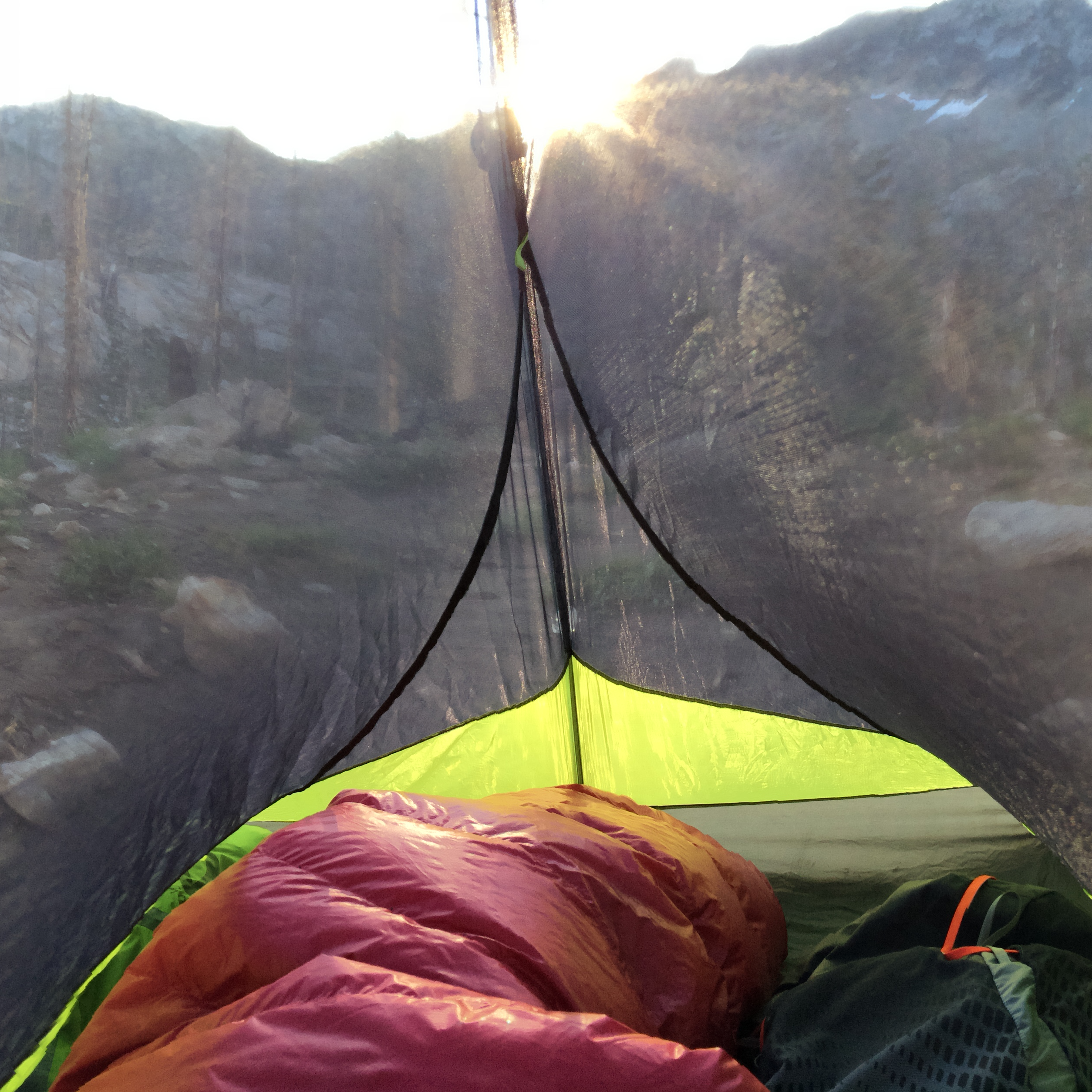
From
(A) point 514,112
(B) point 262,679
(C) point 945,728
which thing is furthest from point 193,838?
(A) point 514,112

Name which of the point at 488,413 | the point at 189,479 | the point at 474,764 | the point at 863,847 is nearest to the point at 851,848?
the point at 863,847

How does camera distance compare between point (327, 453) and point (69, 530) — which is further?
point (327, 453)

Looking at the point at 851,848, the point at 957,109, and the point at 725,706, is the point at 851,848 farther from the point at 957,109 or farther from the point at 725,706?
the point at 957,109

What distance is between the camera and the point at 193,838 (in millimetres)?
868

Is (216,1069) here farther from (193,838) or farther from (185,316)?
(185,316)

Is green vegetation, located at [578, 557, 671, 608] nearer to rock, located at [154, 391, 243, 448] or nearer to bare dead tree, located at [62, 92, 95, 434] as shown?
rock, located at [154, 391, 243, 448]

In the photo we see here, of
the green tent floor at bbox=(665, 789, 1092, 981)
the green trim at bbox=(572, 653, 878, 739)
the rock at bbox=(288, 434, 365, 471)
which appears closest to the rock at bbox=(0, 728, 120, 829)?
the rock at bbox=(288, 434, 365, 471)

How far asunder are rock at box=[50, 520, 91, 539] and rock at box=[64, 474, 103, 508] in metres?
0.02

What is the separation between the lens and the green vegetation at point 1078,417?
1.97 feet

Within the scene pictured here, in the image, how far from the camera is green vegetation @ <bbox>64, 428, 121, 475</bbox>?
648 millimetres

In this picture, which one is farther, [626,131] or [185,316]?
[626,131]

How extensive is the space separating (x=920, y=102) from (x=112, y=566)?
2.63 ft

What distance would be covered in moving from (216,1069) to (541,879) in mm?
469

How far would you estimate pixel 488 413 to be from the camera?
4.62 feet
